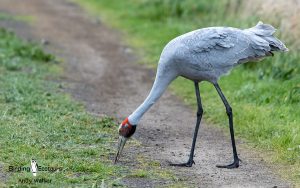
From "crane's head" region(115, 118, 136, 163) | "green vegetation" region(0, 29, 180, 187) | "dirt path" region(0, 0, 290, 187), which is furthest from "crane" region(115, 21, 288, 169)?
"green vegetation" region(0, 29, 180, 187)

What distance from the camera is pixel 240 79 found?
11.9 metres

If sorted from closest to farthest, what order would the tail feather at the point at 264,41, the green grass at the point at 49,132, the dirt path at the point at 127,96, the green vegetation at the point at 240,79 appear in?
the green grass at the point at 49,132, the dirt path at the point at 127,96, the tail feather at the point at 264,41, the green vegetation at the point at 240,79

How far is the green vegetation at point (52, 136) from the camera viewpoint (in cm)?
710

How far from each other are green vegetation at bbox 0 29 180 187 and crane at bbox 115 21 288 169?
519 millimetres

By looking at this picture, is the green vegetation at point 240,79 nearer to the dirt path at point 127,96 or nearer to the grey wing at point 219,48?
the dirt path at point 127,96

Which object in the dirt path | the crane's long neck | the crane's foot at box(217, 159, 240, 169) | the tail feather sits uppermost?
the tail feather

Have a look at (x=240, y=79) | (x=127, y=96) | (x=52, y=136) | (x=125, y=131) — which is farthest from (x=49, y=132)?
(x=240, y=79)

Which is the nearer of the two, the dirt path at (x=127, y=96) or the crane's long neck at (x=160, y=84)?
the dirt path at (x=127, y=96)

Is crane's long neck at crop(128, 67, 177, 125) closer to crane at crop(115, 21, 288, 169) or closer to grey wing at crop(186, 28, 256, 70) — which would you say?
crane at crop(115, 21, 288, 169)

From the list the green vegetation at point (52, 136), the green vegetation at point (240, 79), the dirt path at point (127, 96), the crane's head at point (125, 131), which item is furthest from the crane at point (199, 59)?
the green vegetation at point (240, 79)

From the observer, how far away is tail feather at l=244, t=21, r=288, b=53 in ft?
27.6

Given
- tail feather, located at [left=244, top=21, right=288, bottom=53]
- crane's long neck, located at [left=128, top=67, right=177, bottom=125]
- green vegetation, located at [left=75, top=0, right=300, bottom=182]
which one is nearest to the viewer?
crane's long neck, located at [left=128, top=67, right=177, bottom=125]

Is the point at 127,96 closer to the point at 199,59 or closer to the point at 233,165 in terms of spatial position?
the point at 199,59

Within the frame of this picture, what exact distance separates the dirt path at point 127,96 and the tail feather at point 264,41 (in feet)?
4.06
